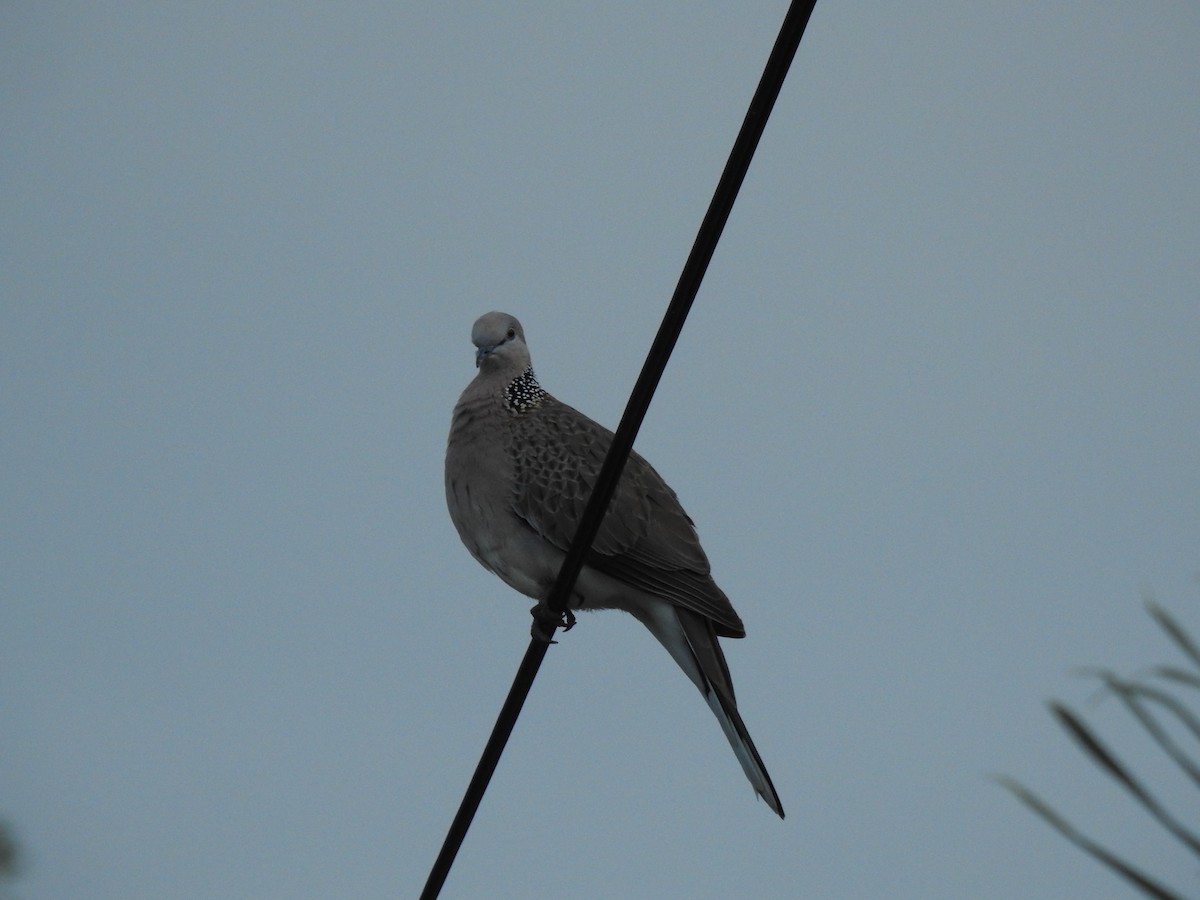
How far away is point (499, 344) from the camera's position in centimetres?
544

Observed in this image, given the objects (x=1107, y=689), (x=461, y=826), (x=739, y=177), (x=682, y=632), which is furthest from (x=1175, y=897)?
(x=682, y=632)

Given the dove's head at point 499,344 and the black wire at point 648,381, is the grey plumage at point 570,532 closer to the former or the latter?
the dove's head at point 499,344

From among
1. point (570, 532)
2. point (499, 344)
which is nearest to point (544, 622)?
point (570, 532)

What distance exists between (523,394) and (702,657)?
136 cm

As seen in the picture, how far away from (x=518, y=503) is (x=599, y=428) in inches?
30.0

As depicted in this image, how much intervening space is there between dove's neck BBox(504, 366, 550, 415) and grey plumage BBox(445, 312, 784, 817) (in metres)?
0.01

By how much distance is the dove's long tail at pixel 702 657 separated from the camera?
4.87 metres

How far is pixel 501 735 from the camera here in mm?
2854

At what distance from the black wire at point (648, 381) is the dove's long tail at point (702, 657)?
6.29 ft

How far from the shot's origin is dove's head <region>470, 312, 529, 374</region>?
5383 mm

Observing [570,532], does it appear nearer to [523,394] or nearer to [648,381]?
[523,394]

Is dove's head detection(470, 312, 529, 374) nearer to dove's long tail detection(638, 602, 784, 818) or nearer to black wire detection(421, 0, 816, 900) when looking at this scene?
dove's long tail detection(638, 602, 784, 818)

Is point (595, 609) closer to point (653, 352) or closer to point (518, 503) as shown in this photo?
point (518, 503)

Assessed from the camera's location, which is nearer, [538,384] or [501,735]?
[501,735]
